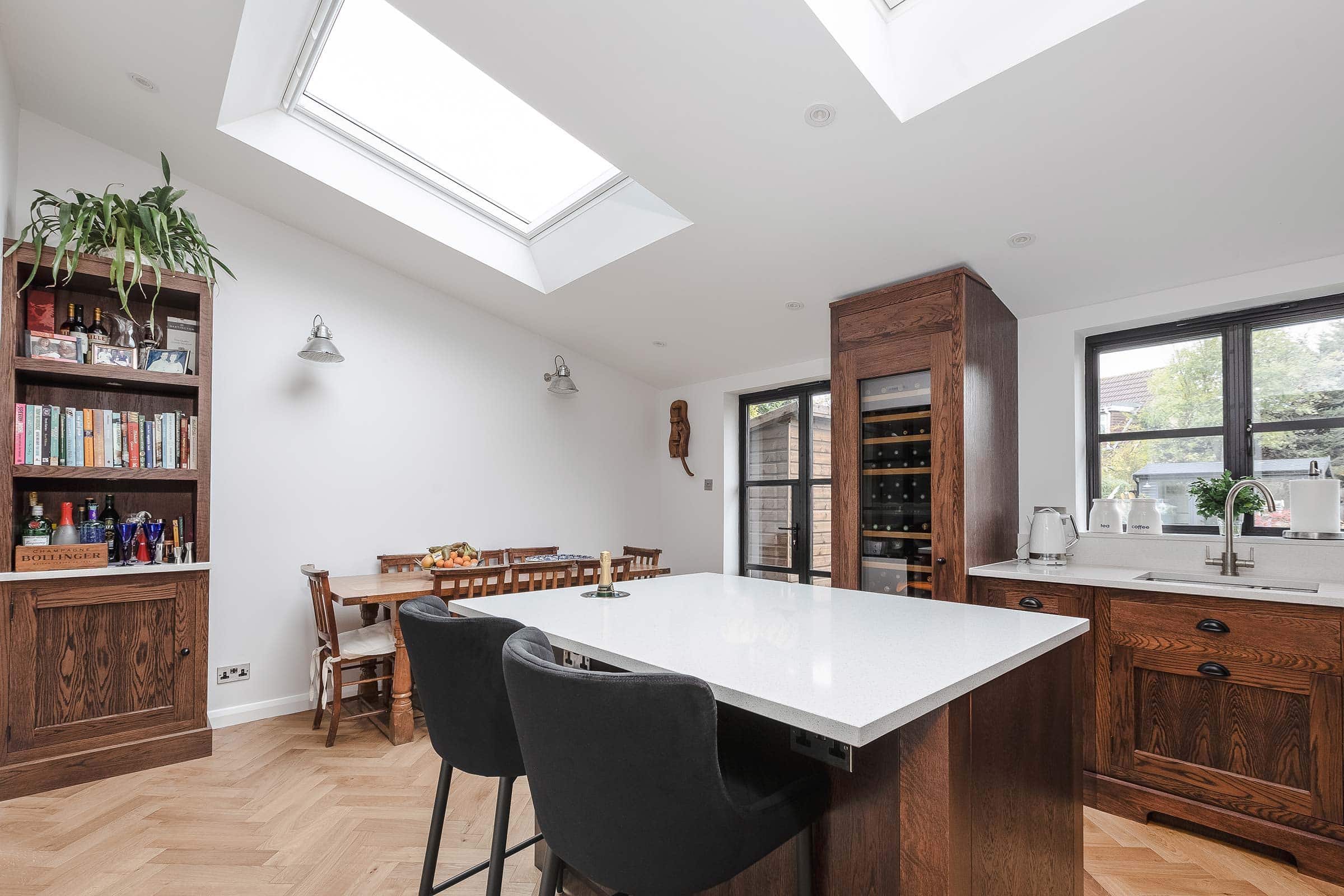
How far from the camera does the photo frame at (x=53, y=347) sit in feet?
9.57

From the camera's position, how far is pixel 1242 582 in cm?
257

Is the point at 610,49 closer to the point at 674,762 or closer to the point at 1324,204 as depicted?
the point at 674,762

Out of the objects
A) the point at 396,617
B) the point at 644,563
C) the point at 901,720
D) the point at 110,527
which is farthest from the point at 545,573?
the point at 901,720

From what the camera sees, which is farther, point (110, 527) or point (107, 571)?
point (110, 527)

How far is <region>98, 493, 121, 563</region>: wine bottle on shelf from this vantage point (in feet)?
10.1

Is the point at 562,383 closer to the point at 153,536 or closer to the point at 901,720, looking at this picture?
the point at 153,536

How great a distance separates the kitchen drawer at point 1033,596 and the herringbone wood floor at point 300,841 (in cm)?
80

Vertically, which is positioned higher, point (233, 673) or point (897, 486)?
point (897, 486)

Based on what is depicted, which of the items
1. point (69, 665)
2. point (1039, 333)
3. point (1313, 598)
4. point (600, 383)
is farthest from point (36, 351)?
point (1313, 598)

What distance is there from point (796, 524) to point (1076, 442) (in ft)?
6.85

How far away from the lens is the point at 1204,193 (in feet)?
7.98

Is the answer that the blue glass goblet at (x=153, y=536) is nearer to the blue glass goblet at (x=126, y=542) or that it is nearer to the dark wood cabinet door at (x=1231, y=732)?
the blue glass goblet at (x=126, y=542)

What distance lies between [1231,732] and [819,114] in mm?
2694

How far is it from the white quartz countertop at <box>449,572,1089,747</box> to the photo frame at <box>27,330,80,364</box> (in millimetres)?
2381
